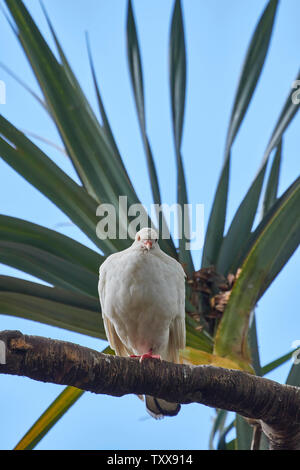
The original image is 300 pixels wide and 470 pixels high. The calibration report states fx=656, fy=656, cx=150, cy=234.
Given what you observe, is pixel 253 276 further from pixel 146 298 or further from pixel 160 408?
pixel 160 408

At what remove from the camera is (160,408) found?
2479 mm

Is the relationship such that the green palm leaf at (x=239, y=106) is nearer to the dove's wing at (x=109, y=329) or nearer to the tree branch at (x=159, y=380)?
the dove's wing at (x=109, y=329)

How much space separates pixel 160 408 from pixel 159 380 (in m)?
0.60

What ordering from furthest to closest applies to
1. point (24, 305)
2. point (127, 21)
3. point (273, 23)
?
point (127, 21) < point (273, 23) < point (24, 305)

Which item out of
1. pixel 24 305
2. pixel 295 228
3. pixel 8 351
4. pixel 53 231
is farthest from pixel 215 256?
pixel 8 351

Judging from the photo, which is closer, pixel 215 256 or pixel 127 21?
pixel 215 256

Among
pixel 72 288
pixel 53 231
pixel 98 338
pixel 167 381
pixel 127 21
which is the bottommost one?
pixel 167 381

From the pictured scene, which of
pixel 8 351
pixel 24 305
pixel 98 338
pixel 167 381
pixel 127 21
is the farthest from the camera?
pixel 127 21

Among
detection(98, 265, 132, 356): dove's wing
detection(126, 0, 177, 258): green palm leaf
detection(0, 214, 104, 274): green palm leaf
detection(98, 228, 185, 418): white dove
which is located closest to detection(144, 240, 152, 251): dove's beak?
detection(98, 228, 185, 418): white dove

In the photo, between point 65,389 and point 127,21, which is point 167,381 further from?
point 127,21

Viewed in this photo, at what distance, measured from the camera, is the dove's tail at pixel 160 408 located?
Answer: 8.09 ft

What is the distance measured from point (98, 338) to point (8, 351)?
976 millimetres

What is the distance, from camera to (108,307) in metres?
2.44

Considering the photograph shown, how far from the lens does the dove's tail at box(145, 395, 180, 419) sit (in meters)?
2.47
